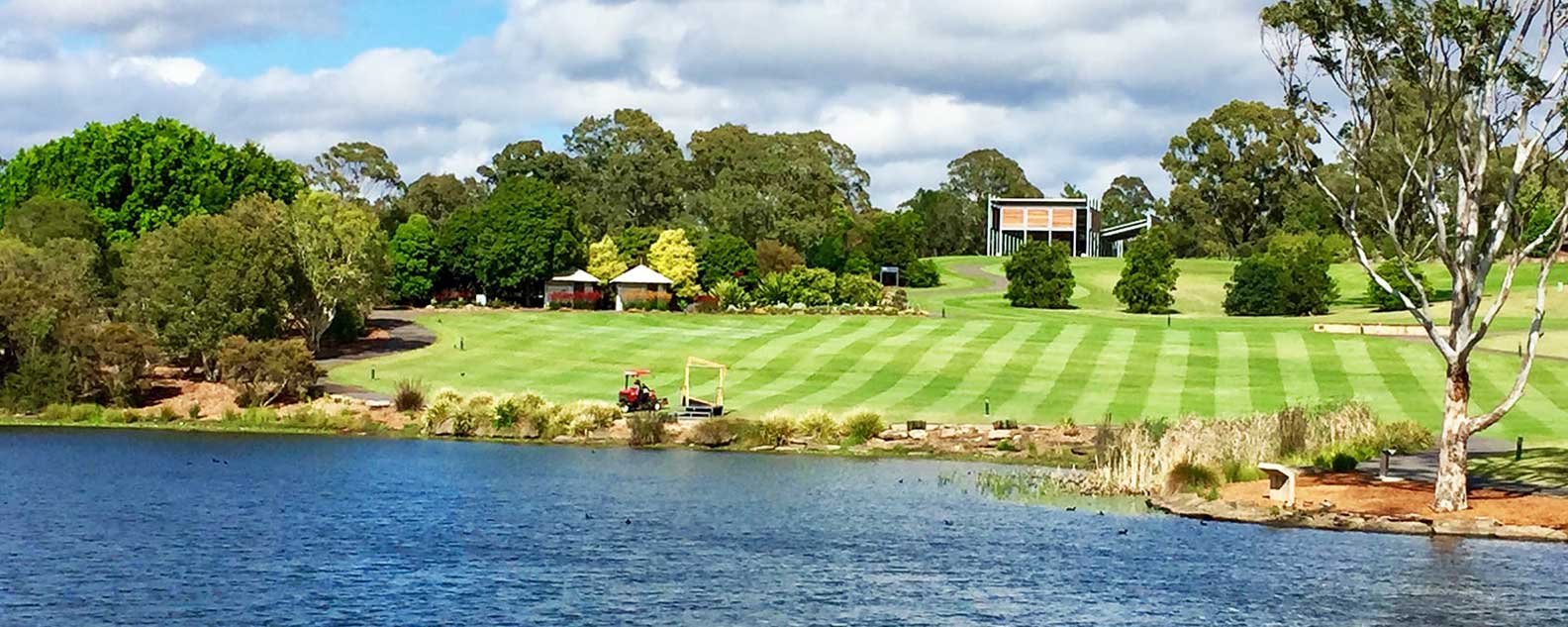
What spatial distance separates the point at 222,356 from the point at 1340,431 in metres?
45.1

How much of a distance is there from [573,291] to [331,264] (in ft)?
109

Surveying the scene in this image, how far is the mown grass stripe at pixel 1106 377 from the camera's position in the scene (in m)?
70.8

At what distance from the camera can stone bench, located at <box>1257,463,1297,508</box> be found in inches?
1777

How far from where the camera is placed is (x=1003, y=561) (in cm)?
3769

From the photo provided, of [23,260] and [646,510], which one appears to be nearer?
[646,510]

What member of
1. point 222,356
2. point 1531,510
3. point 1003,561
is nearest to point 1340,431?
point 1531,510

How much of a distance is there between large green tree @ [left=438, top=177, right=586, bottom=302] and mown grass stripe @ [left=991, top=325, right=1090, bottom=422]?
128ft

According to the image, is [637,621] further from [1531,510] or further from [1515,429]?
[1515,429]

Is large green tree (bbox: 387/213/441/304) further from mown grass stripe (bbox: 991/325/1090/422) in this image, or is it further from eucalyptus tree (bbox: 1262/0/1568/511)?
eucalyptus tree (bbox: 1262/0/1568/511)

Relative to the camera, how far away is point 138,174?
369 feet

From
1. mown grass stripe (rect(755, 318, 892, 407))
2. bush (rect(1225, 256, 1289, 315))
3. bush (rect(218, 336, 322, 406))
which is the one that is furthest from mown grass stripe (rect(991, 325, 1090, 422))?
bush (rect(1225, 256, 1289, 315))

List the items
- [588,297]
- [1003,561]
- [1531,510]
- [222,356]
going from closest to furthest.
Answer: [1003,561] → [1531,510] → [222,356] → [588,297]

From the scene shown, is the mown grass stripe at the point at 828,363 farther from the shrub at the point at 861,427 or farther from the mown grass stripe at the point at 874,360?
the shrub at the point at 861,427

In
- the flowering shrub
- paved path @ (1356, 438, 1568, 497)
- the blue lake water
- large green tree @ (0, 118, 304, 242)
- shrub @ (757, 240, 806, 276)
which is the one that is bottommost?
the blue lake water
